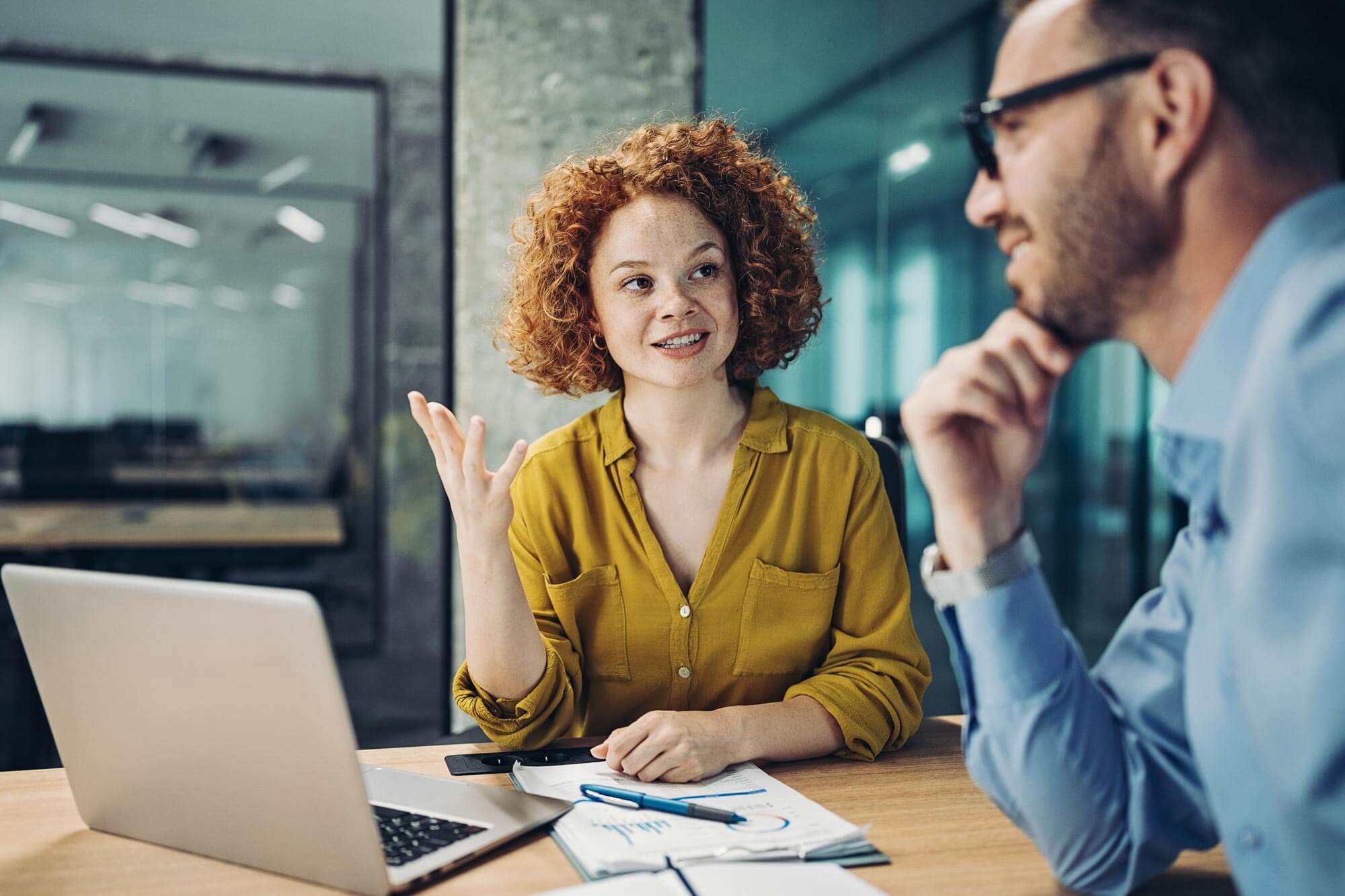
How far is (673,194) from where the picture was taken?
1.74m

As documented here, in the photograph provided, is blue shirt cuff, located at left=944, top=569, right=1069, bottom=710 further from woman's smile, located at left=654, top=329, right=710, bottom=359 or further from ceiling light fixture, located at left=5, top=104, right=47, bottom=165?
ceiling light fixture, located at left=5, top=104, right=47, bottom=165

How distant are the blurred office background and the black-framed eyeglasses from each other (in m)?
2.24

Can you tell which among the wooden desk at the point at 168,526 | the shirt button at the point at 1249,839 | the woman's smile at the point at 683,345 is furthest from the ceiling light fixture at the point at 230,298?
the shirt button at the point at 1249,839

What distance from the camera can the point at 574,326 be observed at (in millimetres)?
1871

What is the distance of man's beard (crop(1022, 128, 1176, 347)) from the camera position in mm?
873

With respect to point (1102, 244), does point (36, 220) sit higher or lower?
higher

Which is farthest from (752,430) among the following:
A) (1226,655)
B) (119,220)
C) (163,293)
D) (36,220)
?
(36,220)

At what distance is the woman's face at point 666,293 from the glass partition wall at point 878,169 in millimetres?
1836

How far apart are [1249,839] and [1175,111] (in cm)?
56

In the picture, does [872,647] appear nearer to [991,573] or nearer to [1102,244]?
[991,573]

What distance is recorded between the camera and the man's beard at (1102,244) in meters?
0.87

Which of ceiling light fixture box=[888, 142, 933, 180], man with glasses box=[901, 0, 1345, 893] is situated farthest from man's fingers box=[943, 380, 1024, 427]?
ceiling light fixture box=[888, 142, 933, 180]

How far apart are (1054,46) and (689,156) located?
3.02ft

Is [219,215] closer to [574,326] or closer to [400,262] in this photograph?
[400,262]
